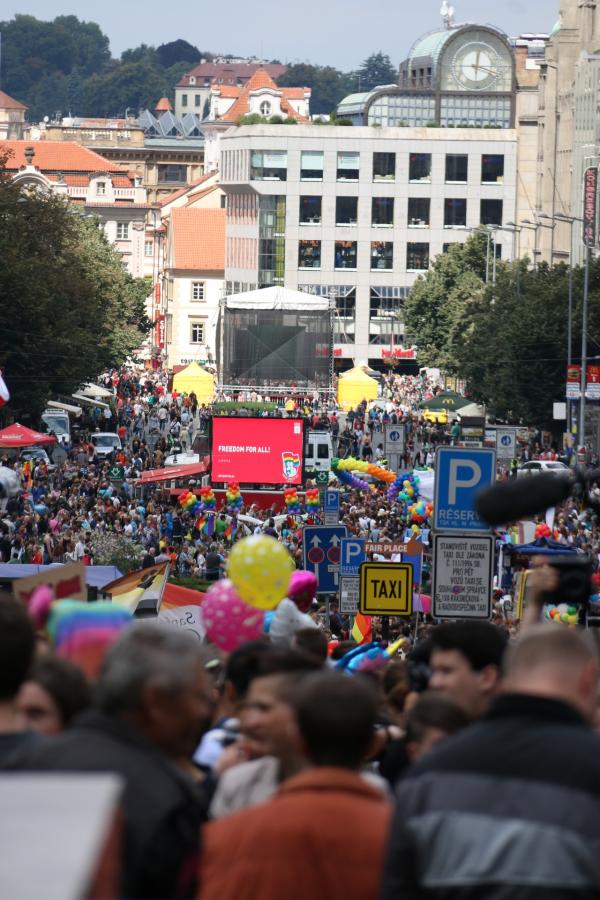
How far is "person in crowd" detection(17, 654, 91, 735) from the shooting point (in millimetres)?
5160

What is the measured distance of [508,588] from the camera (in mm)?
27891

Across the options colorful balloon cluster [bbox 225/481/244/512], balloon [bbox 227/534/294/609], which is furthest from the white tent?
balloon [bbox 227/534/294/609]

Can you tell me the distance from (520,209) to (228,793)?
121 meters

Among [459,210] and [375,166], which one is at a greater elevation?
[375,166]

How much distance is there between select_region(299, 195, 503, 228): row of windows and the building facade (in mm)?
58

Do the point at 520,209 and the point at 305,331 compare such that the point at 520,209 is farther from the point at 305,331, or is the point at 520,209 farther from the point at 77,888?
the point at 77,888

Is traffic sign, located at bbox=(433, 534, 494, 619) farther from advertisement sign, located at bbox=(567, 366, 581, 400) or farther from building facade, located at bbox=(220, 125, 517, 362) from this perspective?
building facade, located at bbox=(220, 125, 517, 362)

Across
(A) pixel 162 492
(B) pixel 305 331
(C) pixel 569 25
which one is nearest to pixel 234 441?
(A) pixel 162 492

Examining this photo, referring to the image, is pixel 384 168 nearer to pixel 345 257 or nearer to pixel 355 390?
pixel 345 257

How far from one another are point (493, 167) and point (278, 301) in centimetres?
3553

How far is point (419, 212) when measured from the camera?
124 meters

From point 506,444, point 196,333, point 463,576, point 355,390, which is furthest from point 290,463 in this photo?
point 196,333

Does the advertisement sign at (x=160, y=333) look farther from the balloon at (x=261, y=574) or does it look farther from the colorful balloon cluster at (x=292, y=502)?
the balloon at (x=261, y=574)

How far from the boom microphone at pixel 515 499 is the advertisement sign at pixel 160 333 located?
140087 millimetres
